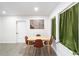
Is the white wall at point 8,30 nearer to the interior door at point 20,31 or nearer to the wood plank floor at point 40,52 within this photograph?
the interior door at point 20,31

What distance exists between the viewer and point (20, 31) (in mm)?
9945

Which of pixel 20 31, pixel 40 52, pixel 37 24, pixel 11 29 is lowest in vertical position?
pixel 40 52

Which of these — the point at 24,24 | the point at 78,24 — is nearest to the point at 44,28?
the point at 24,24

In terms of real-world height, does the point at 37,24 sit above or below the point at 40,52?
above

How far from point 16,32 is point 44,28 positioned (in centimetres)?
238

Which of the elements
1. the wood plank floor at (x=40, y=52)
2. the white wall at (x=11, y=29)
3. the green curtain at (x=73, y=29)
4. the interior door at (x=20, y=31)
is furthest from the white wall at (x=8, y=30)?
the green curtain at (x=73, y=29)

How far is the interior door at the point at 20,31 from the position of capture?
9891mm

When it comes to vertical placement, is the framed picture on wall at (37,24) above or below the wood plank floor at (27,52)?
above

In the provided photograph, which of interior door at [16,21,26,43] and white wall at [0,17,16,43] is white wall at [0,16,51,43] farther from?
interior door at [16,21,26,43]

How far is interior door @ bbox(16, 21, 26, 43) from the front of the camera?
9891 millimetres

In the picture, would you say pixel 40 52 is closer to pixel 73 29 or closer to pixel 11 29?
pixel 73 29

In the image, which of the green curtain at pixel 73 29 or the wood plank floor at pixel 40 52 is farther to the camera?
the wood plank floor at pixel 40 52

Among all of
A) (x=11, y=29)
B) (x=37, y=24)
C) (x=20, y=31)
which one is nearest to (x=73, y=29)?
(x=37, y=24)

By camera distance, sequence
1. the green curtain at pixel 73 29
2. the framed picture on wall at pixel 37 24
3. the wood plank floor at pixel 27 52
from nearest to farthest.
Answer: the green curtain at pixel 73 29 < the wood plank floor at pixel 27 52 < the framed picture on wall at pixel 37 24
